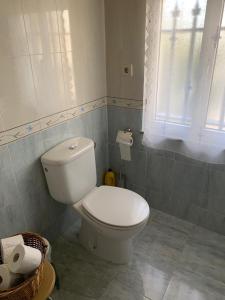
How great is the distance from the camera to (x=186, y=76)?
5.31 ft

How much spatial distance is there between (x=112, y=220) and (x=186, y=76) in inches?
41.8

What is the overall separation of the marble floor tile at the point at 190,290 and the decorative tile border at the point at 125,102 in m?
1.26

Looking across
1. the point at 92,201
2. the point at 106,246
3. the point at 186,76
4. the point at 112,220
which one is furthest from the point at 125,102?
the point at 106,246

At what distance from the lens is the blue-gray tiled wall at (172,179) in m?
1.86

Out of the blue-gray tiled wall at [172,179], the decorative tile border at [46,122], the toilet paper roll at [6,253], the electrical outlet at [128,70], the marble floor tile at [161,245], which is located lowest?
the marble floor tile at [161,245]

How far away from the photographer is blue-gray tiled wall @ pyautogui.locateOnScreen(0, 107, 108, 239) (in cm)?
141

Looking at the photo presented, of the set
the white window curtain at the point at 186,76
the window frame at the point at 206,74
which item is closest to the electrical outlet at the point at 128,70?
the white window curtain at the point at 186,76

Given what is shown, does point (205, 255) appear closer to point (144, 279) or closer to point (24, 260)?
point (144, 279)

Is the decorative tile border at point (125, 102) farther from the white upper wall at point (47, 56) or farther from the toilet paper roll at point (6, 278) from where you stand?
the toilet paper roll at point (6, 278)

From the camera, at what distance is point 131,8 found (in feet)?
5.47

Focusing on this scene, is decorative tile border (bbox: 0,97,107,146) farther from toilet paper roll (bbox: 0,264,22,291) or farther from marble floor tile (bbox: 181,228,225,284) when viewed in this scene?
marble floor tile (bbox: 181,228,225,284)

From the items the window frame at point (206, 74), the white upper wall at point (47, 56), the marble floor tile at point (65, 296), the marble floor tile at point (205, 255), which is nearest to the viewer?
the white upper wall at point (47, 56)

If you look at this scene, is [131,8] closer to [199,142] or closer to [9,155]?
[199,142]

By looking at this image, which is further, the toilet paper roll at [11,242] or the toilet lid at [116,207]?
the toilet lid at [116,207]
